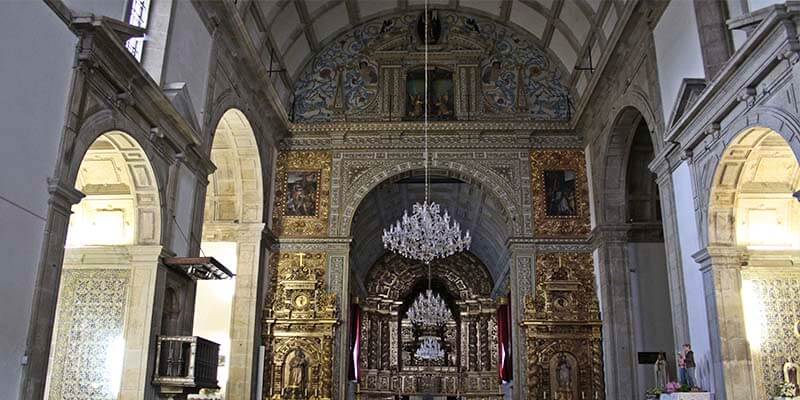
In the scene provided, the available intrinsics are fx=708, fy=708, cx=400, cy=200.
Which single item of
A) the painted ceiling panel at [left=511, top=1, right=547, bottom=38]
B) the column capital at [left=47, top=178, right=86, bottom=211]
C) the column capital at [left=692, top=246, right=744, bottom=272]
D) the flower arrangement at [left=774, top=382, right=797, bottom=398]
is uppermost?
the painted ceiling panel at [left=511, top=1, right=547, bottom=38]

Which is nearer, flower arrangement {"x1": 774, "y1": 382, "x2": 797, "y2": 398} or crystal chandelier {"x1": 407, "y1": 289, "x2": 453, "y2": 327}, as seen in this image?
flower arrangement {"x1": 774, "y1": 382, "x2": 797, "y2": 398}

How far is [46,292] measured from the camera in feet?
24.4

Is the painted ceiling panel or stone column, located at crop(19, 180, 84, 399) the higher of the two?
the painted ceiling panel

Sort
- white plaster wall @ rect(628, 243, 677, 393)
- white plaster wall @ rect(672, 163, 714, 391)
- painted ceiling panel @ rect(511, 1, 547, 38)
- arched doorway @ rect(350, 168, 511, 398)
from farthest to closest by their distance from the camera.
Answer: arched doorway @ rect(350, 168, 511, 398) < painted ceiling panel @ rect(511, 1, 547, 38) < white plaster wall @ rect(628, 243, 677, 393) < white plaster wall @ rect(672, 163, 714, 391)

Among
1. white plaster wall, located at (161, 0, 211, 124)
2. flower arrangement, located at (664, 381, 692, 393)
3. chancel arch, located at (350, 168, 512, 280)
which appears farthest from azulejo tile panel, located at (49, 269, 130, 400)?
chancel arch, located at (350, 168, 512, 280)

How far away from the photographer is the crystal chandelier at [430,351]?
25.7 m

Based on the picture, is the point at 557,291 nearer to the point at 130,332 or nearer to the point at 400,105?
the point at 400,105

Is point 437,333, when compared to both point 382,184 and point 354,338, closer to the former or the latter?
point 354,338

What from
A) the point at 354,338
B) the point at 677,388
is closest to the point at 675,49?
the point at 677,388

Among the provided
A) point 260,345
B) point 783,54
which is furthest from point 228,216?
point 783,54

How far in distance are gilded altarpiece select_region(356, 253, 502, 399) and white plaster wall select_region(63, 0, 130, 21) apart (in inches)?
684

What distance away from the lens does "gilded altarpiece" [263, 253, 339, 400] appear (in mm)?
15805

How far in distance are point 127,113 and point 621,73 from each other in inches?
370

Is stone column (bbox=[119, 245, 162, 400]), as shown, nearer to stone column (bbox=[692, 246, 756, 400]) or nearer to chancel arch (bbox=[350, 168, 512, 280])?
stone column (bbox=[692, 246, 756, 400])
